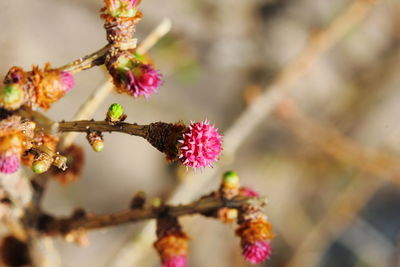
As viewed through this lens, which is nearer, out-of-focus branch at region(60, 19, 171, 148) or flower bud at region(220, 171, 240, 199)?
flower bud at region(220, 171, 240, 199)

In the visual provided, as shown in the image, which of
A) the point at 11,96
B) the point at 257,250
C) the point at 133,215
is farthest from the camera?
the point at 133,215

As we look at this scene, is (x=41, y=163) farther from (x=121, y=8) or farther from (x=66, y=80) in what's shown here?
(x=121, y=8)

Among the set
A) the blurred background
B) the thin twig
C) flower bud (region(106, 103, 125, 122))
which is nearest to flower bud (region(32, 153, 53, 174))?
flower bud (region(106, 103, 125, 122))

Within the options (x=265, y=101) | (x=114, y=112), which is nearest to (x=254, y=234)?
(x=114, y=112)

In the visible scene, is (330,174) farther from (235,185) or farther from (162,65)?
(235,185)

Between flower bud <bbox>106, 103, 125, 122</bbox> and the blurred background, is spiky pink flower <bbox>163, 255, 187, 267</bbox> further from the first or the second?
the blurred background

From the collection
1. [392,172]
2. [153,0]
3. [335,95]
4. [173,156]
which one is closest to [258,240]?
[173,156]
